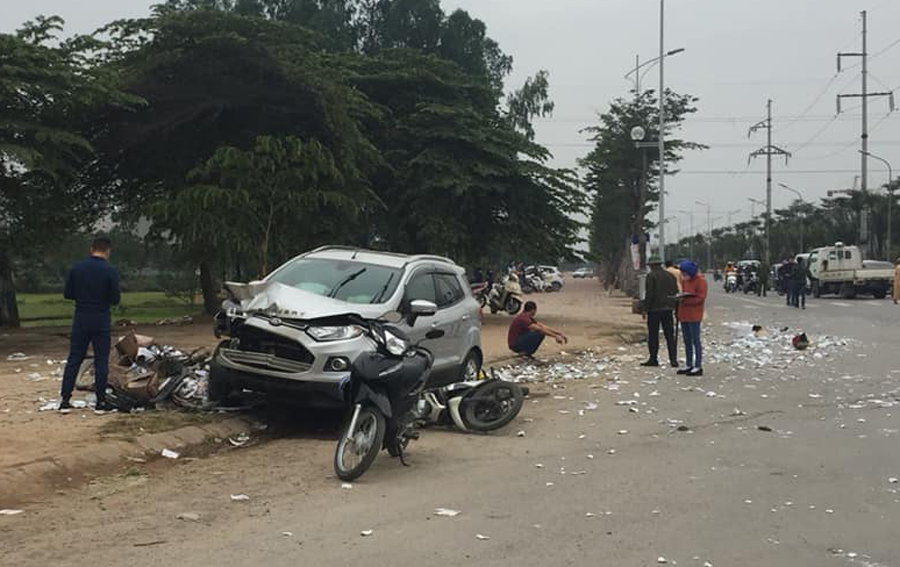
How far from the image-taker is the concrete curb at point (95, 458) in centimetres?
661

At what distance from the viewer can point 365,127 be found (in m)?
26.3

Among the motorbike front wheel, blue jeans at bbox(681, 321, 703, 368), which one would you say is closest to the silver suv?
the motorbike front wheel

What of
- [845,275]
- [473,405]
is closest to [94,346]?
[473,405]

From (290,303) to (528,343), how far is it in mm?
7220

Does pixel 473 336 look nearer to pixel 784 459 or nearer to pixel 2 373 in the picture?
pixel 784 459

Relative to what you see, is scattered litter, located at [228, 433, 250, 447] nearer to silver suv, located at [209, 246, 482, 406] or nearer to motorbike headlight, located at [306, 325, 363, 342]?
silver suv, located at [209, 246, 482, 406]

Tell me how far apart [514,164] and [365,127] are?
15.5 ft

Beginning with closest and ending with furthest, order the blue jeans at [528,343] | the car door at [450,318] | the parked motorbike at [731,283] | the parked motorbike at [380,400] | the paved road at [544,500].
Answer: the paved road at [544,500] < the parked motorbike at [380,400] < the car door at [450,318] < the blue jeans at [528,343] < the parked motorbike at [731,283]

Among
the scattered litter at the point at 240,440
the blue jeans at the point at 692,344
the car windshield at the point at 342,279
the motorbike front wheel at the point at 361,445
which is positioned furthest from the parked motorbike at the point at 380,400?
the blue jeans at the point at 692,344

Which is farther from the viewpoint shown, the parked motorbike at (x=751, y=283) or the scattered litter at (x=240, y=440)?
the parked motorbike at (x=751, y=283)

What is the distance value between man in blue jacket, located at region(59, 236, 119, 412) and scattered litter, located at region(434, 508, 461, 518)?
4.83 m

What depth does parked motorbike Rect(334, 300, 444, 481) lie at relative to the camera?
706 cm

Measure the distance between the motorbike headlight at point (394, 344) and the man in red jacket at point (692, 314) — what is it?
7.55m

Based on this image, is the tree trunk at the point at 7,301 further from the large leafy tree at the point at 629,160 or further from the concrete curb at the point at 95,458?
the large leafy tree at the point at 629,160
